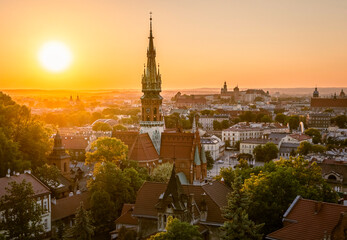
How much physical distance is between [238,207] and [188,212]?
20.8ft

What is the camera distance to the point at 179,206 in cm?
3800

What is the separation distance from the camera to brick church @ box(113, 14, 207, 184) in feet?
220

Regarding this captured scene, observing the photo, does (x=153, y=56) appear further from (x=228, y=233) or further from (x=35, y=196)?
(x=228, y=233)

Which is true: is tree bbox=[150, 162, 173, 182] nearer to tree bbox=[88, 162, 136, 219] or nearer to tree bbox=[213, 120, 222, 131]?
tree bbox=[88, 162, 136, 219]

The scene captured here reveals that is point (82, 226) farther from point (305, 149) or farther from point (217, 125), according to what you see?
point (217, 125)

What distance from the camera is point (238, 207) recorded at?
110 ft

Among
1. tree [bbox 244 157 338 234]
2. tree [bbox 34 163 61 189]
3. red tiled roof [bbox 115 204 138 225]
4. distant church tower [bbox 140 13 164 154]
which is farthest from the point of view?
distant church tower [bbox 140 13 164 154]

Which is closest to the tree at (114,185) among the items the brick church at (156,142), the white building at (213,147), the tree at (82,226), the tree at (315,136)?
the tree at (82,226)

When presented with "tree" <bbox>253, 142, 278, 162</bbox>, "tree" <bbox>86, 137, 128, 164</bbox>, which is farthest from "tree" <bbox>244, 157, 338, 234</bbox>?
"tree" <bbox>253, 142, 278, 162</bbox>

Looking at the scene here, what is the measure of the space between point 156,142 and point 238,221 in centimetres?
3857

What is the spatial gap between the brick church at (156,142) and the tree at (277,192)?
22740mm

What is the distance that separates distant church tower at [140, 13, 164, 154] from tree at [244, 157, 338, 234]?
101 feet

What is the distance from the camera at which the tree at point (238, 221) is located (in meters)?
32.8

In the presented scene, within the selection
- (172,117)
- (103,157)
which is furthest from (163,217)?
(172,117)
